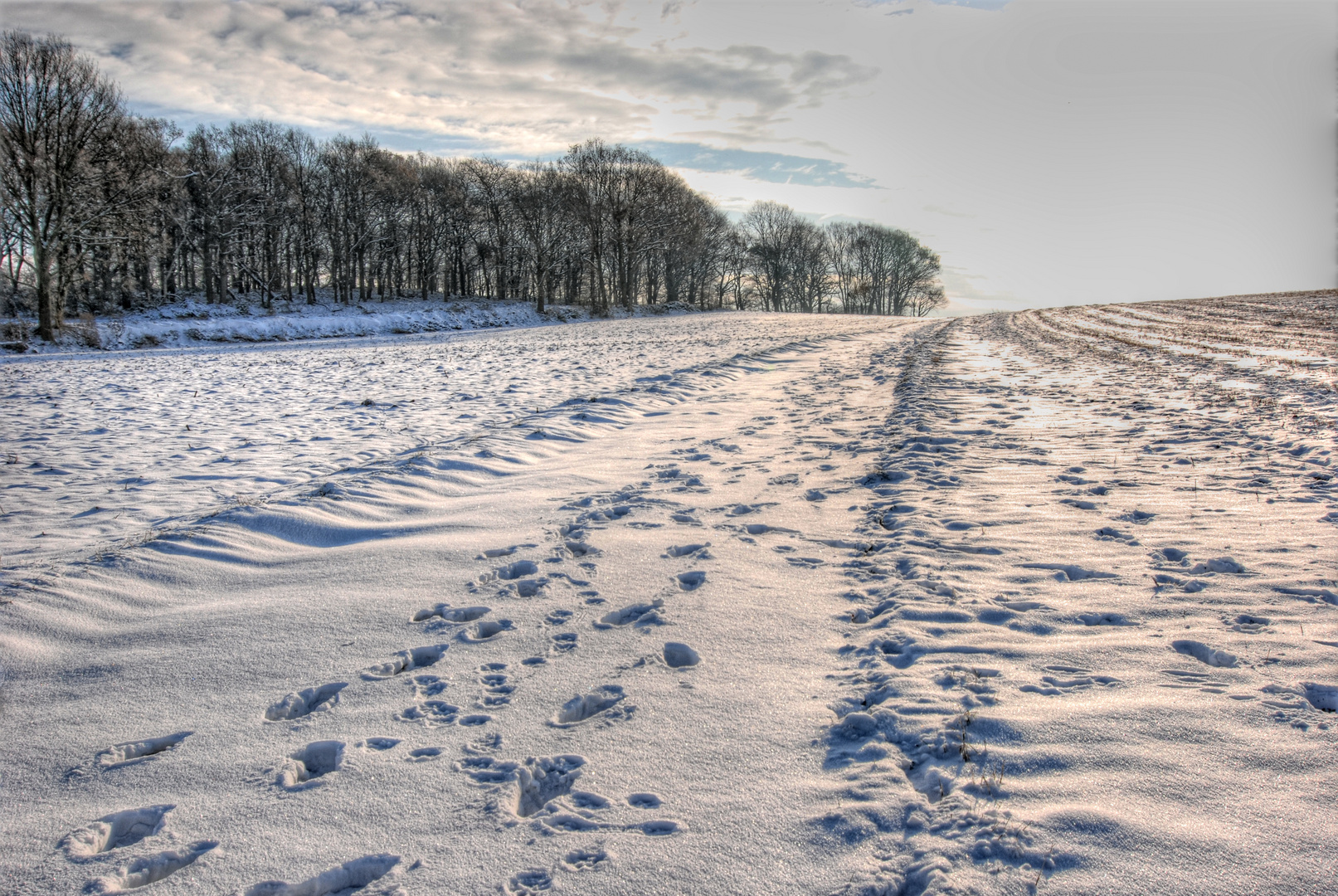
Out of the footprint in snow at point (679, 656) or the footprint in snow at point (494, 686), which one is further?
the footprint in snow at point (679, 656)

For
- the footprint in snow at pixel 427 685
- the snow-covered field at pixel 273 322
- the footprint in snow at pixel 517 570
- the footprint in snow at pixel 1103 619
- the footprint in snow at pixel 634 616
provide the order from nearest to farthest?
the footprint in snow at pixel 427 685, the footprint in snow at pixel 1103 619, the footprint in snow at pixel 634 616, the footprint in snow at pixel 517 570, the snow-covered field at pixel 273 322

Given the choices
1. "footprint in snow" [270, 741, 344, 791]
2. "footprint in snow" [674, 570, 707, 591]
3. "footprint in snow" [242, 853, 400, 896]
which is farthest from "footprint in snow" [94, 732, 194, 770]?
"footprint in snow" [674, 570, 707, 591]

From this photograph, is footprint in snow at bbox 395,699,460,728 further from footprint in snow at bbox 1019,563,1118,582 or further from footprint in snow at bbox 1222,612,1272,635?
footprint in snow at bbox 1222,612,1272,635

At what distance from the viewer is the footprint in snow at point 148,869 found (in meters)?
2.03

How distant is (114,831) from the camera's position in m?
2.27

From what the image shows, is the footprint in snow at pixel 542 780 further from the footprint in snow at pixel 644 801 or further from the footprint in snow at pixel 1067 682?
the footprint in snow at pixel 1067 682

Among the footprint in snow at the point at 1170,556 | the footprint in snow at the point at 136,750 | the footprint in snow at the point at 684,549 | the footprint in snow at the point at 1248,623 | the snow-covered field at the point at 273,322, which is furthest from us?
the snow-covered field at the point at 273,322

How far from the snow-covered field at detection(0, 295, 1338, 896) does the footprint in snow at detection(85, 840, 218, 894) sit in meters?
0.01

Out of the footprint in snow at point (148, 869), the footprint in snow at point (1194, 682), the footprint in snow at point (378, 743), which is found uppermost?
the footprint in snow at point (1194, 682)

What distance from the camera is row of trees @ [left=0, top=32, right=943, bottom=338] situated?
2103cm

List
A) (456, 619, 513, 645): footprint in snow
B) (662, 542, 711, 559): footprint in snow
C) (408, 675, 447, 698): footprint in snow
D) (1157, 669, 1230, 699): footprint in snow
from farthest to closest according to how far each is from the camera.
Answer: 1. (662, 542, 711, 559): footprint in snow
2. (456, 619, 513, 645): footprint in snow
3. (408, 675, 447, 698): footprint in snow
4. (1157, 669, 1230, 699): footprint in snow

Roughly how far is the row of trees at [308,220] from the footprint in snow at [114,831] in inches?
869

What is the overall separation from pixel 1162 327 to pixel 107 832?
92.9 feet

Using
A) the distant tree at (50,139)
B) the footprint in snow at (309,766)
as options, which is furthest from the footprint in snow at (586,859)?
the distant tree at (50,139)
